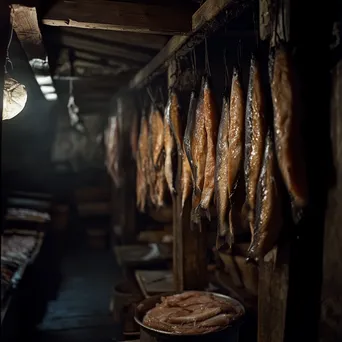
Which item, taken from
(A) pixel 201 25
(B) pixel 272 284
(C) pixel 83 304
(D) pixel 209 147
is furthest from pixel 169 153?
(C) pixel 83 304

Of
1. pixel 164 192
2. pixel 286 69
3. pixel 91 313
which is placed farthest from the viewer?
pixel 91 313

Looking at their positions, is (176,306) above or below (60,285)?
above

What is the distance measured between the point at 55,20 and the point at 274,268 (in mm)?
3355

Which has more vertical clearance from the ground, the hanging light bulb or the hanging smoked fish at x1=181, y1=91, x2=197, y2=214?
the hanging light bulb

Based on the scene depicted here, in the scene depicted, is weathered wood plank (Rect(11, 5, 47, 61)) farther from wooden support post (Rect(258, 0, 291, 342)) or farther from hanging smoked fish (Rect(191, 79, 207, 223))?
wooden support post (Rect(258, 0, 291, 342))

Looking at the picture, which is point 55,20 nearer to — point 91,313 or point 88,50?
point 88,50

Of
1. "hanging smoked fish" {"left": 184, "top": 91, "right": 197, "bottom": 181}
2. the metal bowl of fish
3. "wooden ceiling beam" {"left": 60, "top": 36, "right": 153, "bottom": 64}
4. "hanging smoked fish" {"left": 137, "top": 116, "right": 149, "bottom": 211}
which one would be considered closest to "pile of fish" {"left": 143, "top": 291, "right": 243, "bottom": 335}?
the metal bowl of fish

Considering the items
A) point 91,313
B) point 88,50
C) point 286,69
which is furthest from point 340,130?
point 91,313

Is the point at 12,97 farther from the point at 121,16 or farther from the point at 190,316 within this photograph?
the point at 190,316

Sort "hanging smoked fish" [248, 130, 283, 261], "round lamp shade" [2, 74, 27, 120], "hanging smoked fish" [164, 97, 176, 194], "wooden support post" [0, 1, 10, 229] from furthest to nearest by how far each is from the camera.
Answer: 1. "hanging smoked fish" [164, 97, 176, 194]
2. "round lamp shade" [2, 74, 27, 120]
3. "wooden support post" [0, 1, 10, 229]
4. "hanging smoked fish" [248, 130, 283, 261]

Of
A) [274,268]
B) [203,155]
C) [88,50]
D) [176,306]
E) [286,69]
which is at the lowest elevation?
[176,306]

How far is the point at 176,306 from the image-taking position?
17.0 ft

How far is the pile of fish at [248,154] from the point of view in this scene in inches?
109

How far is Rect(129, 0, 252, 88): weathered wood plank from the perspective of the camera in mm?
3966
